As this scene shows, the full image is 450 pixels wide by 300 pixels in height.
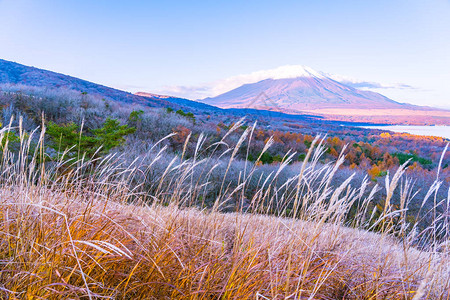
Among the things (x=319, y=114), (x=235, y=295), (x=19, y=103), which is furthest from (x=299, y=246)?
(x=319, y=114)

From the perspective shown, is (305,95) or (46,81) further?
(305,95)

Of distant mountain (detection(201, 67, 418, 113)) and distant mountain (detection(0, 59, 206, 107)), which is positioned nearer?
distant mountain (detection(0, 59, 206, 107))

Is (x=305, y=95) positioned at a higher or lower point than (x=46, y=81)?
higher

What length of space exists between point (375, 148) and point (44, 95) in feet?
104

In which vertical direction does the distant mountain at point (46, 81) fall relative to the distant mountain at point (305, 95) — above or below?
below

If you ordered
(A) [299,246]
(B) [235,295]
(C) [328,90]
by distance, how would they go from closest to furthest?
(B) [235,295] < (A) [299,246] < (C) [328,90]

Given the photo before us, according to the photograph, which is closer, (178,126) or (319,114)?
(178,126)

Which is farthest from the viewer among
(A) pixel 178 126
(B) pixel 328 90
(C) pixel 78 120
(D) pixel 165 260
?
(B) pixel 328 90

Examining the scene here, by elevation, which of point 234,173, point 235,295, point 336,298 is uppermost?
point 235,295

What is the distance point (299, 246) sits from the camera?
6.77 ft

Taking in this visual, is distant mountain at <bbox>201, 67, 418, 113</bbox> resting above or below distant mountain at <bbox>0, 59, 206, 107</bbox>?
above

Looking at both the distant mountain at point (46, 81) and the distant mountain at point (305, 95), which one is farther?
the distant mountain at point (305, 95)

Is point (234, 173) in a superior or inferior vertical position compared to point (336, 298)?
inferior

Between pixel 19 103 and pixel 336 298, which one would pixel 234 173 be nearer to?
pixel 336 298
